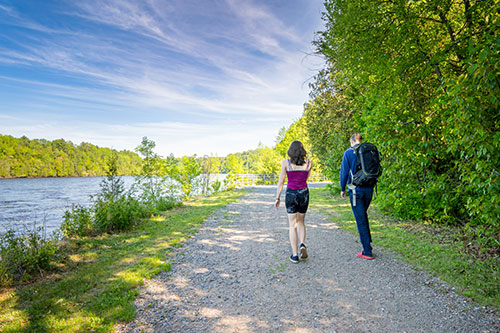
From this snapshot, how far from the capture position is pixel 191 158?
16953 mm

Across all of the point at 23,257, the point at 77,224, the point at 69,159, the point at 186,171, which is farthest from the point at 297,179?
the point at 69,159

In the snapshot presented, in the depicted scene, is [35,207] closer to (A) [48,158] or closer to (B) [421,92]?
(B) [421,92]

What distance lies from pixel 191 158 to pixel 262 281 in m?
14.0

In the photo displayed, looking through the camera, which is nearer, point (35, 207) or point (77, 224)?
point (77, 224)

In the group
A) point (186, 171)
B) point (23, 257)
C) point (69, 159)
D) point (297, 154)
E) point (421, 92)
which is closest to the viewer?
point (23, 257)

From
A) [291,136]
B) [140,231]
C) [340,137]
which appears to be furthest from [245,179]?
[140,231]

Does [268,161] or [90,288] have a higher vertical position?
[268,161]

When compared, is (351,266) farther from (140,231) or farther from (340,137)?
(340,137)

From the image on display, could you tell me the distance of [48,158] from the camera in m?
59.1

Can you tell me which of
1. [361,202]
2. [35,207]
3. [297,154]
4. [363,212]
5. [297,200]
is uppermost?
[297,154]

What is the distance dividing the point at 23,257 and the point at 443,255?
7642mm

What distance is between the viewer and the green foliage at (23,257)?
4023 millimetres

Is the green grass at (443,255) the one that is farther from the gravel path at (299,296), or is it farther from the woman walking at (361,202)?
the woman walking at (361,202)

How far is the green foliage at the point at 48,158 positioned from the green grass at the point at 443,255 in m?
38.1
